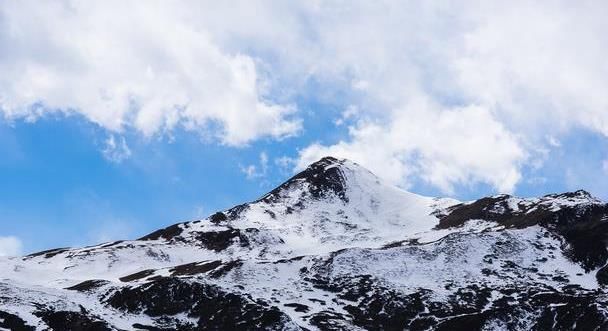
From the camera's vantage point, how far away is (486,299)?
12625 cm

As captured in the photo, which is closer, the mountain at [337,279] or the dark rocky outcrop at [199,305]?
the mountain at [337,279]

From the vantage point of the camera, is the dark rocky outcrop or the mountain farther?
the dark rocky outcrop

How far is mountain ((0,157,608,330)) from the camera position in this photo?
112 metres

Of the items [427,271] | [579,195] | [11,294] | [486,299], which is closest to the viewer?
[11,294]

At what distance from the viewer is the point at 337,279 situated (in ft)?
456

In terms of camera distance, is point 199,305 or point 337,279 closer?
point 199,305

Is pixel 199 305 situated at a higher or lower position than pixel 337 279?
lower

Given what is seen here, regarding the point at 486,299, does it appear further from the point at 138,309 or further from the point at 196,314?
the point at 138,309

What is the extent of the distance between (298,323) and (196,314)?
16.7 meters

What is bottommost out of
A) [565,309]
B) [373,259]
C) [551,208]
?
[565,309]

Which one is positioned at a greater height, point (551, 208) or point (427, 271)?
point (551, 208)

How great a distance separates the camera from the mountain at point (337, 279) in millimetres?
111500

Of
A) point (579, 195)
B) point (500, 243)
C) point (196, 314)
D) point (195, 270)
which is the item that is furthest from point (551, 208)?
point (196, 314)

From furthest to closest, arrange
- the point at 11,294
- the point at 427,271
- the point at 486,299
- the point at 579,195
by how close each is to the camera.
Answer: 1. the point at 579,195
2. the point at 427,271
3. the point at 486,299
4. the point at 11,294
